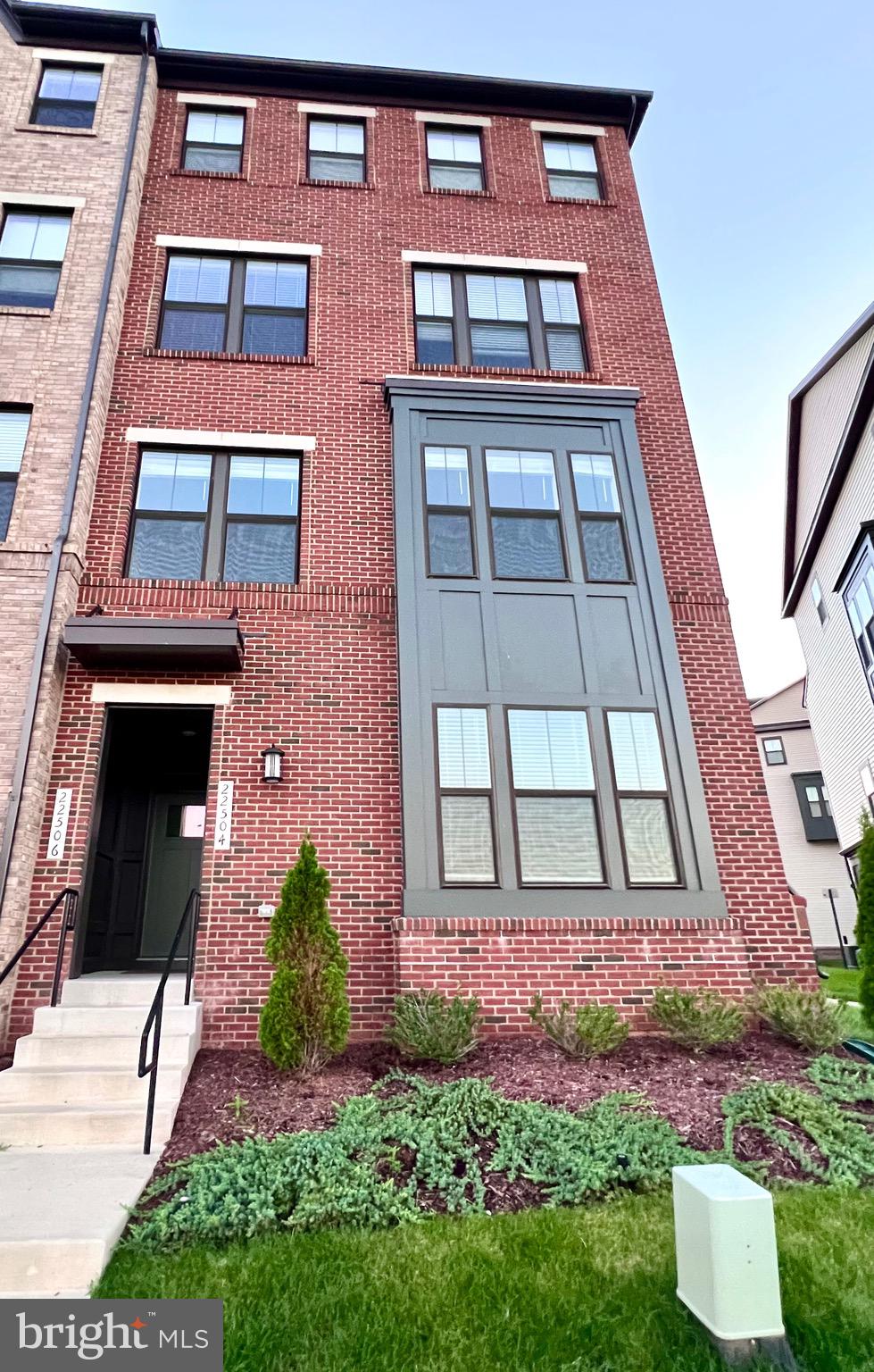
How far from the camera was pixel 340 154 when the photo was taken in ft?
36.4

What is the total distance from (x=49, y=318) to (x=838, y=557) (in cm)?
1527

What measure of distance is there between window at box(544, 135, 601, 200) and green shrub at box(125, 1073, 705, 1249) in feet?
39.1

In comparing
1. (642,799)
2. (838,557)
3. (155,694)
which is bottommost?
(642,799)

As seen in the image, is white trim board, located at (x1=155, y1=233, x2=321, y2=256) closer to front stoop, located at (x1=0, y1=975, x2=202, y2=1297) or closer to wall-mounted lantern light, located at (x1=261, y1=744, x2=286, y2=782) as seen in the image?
wall-mounted lantern light, located at (x1=261, y1=744, x2=286, y2=782)

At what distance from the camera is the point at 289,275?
10.0 metres

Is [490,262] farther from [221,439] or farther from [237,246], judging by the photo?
[221,439]

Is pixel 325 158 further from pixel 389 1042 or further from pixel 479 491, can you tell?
pixel 389 1042

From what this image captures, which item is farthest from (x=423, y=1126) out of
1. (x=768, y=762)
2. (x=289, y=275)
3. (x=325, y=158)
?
(x=768, y=762)

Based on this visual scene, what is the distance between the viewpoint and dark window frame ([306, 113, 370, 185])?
35.4 feet

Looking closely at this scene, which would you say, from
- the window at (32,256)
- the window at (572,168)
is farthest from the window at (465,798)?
the window at (572,168)

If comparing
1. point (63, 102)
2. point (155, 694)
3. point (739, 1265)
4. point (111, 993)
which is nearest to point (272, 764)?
point (155, 694)

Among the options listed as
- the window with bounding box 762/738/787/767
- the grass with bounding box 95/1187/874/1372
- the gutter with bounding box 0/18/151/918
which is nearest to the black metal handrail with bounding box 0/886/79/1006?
the gutter with bounding box 0/18/151/918

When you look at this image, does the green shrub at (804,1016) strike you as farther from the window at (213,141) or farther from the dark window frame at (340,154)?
the window at (213,141)

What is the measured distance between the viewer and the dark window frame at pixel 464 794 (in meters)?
Result: 6.86
